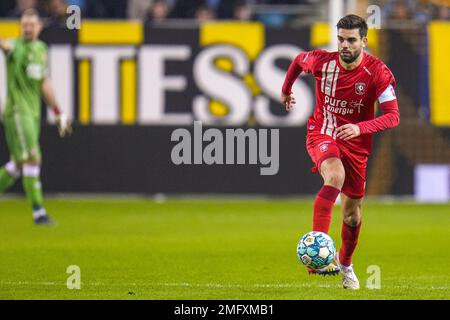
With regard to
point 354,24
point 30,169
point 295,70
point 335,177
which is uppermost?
point 354,24

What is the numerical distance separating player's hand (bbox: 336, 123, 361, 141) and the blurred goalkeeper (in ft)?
20.3

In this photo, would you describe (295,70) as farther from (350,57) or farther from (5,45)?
(5,45)

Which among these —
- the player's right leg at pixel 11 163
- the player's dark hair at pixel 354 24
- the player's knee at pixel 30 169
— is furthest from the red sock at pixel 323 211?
the player's right leg at pixel 11 163

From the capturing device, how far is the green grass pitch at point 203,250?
335 inches

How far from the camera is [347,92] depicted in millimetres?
8656

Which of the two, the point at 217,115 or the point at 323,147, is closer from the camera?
the point at 323,147

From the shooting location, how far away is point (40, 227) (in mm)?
13664

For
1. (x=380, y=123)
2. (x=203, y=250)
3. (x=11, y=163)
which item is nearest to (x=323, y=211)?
(x=380, y=123)

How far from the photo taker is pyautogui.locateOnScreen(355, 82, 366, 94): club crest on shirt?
862cm

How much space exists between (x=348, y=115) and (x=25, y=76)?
20.7ft

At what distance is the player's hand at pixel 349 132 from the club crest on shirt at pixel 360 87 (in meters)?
0.47

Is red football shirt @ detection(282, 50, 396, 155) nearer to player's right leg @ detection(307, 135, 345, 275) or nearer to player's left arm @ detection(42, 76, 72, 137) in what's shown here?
player's right leg @ detection(307, 135, 345, 275)

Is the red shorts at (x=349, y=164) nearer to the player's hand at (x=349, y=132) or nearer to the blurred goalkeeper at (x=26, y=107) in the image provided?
the player's hand at (x=349, y=132)
